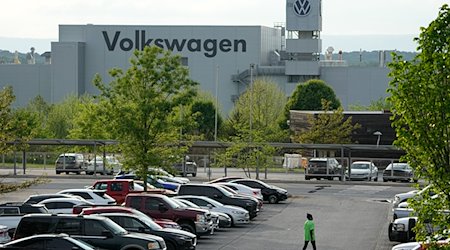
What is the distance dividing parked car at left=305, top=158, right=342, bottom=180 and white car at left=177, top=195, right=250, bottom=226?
27.4 meters

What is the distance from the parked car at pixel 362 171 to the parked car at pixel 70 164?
17530mm

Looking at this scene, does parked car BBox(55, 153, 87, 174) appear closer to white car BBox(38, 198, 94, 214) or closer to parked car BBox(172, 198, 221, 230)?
white car BBox(38, 198, 94, 214)

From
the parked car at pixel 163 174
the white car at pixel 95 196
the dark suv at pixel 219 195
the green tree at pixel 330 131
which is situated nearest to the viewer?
the white car at pixel 95 196

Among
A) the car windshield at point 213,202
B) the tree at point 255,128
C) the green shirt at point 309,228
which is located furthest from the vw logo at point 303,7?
the green shirt at point 309,228

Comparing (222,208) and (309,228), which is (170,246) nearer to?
(309,228)

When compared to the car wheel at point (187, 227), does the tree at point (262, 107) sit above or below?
above

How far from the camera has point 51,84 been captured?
404 ft

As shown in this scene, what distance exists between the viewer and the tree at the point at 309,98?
95125mm

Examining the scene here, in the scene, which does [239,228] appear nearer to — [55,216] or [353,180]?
[55,216]

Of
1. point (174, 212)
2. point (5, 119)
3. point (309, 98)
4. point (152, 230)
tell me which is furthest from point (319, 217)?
point (309, 98)

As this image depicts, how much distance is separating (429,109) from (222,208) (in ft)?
66.5

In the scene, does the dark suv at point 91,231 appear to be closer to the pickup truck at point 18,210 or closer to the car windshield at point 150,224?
the car windshield at point 150,224

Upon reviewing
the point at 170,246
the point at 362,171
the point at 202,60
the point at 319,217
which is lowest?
the point at 319,217

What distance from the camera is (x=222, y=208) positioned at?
125ft
